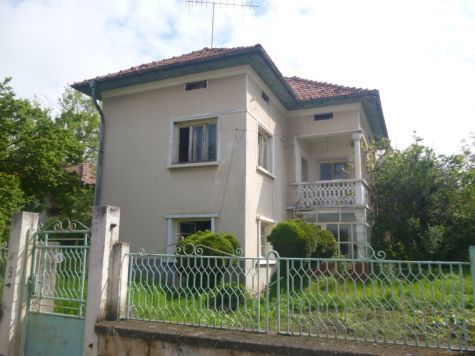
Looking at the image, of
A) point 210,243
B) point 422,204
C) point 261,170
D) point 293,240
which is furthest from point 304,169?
point 210,243

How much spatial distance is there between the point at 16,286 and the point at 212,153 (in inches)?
239

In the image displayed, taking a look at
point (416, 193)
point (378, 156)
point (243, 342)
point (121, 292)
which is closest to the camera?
point (243, 342)

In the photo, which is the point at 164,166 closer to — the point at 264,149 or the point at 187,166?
the point at 187,166

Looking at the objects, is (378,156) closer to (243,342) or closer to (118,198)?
(118,198)

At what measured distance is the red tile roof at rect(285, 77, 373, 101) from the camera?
44.9 feet

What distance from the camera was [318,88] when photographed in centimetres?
1492

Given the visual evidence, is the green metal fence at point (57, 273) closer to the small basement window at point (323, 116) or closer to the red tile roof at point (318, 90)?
the red tile roof at point (318, 90)

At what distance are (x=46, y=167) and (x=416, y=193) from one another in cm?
1316

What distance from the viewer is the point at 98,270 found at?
5523mm

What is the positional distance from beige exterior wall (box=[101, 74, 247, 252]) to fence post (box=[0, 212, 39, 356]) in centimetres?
467

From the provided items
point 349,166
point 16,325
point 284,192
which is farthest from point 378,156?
point 16,325

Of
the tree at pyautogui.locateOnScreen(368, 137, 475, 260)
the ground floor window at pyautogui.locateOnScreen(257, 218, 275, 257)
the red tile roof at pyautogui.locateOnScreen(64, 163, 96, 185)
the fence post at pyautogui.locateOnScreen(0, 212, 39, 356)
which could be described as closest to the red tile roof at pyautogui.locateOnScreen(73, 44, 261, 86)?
the ground floor window at pyautogui.locateOnScreen(257, 218, 275, 257)

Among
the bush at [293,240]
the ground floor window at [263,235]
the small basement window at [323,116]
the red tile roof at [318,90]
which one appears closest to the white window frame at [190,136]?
the ground floor window at [263,235]

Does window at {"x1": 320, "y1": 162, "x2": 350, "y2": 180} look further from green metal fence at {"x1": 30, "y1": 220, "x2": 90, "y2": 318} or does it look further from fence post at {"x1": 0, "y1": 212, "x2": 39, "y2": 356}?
fence post at {"x1": 0, "y1": 212, "x2": 39, "y2": 356}
